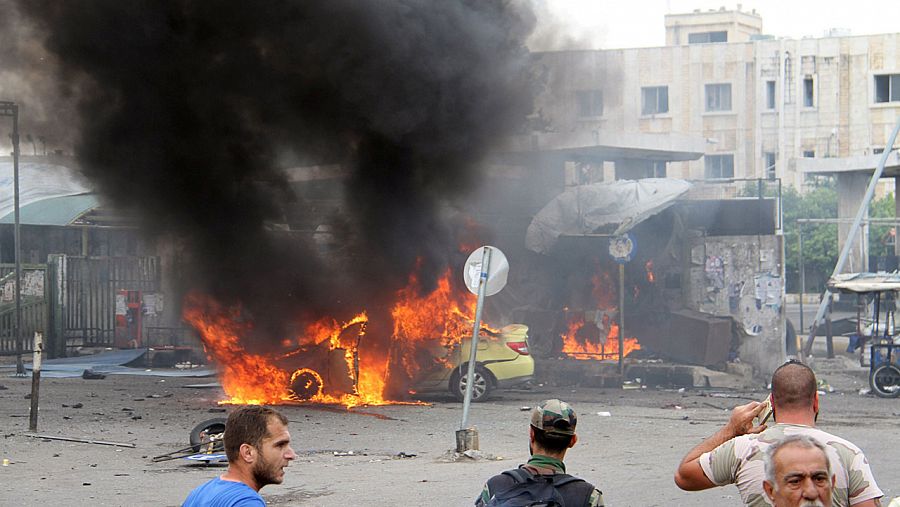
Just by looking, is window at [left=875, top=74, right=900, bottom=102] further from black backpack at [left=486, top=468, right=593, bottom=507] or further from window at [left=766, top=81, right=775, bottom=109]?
black backpack at [left=486, top=468, right=593, bottom=507]

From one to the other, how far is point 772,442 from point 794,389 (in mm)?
250

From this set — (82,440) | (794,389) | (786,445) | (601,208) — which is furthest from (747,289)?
(786,445)

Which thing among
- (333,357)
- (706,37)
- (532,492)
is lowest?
(333,357)

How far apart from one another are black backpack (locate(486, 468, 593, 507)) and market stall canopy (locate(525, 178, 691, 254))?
20519mm

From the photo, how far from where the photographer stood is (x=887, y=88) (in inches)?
2127

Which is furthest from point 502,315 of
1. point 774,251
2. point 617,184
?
point 774,251

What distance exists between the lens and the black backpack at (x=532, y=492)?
409 cm

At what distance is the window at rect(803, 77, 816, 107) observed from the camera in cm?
5494

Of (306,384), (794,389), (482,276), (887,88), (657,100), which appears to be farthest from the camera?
(657,100)

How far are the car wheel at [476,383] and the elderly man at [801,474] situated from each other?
1522 centimetres

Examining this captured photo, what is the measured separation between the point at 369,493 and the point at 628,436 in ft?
16.4

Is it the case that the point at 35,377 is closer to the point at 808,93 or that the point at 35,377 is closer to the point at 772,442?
the point at 772,442

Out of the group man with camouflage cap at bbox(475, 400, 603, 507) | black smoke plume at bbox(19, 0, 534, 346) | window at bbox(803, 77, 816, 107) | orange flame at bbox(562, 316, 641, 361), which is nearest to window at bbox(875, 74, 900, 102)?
window at bbox(803, 77, 816, 107)

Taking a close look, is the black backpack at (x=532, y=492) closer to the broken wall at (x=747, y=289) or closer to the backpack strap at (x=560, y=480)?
the backpack strap at (x=560, y=480)
